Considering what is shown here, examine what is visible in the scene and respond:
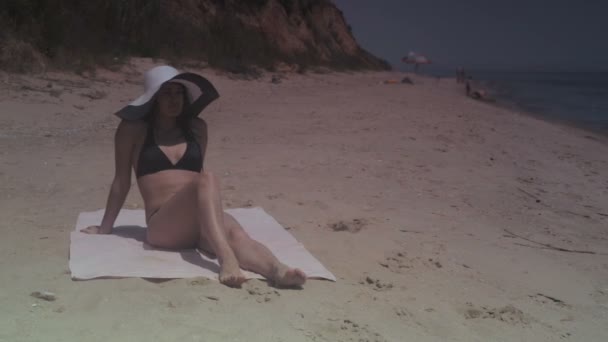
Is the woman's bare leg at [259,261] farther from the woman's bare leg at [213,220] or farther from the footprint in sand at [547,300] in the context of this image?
the footprint in sand at [547,300]

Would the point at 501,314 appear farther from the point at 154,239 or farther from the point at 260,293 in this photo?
the point at 154,239

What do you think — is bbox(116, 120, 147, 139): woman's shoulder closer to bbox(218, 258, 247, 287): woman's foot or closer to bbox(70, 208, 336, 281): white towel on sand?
bbox(70, 208, 336, 281): white towel on sand

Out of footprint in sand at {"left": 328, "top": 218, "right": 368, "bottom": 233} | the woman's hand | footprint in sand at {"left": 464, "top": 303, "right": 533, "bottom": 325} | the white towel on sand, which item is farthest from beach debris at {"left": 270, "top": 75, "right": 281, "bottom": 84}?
footprint in sand at {"left": 464, "top": 303, "right": 533, "bottom": 325}

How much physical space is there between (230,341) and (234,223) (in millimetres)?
992

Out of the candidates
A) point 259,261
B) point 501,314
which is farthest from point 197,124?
point 501,314

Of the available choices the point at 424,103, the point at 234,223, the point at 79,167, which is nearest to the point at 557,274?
the point at 234,223

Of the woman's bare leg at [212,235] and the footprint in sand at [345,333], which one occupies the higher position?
the woman's bare leg at [212,235]

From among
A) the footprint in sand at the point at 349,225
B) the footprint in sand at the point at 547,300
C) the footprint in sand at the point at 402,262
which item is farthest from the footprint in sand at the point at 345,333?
the footprint in sand at the point at 349,225

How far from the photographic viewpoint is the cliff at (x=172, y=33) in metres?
10.1

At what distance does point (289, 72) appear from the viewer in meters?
18.6

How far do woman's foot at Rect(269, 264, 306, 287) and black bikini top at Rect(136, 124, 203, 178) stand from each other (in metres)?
0.89

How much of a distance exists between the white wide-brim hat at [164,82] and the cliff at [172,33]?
6.57m

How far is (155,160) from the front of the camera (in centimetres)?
330

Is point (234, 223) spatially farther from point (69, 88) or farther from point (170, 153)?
point (69, 88)
